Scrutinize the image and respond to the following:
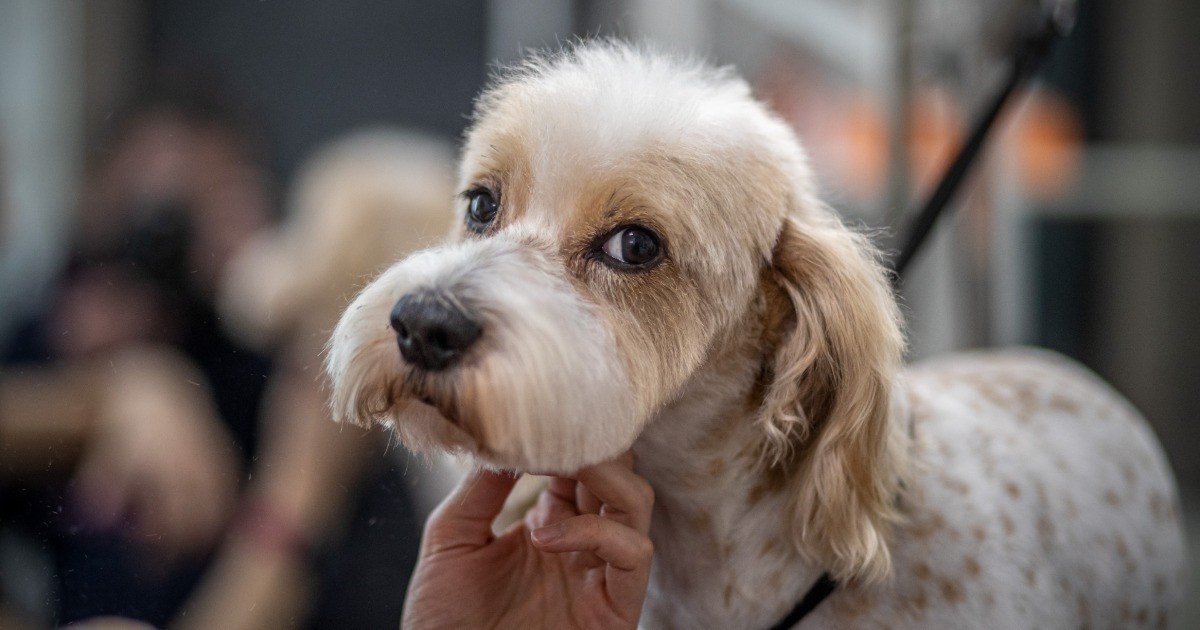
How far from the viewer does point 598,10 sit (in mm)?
2793

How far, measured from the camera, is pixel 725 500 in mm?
926

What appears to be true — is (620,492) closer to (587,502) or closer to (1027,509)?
(587,502)

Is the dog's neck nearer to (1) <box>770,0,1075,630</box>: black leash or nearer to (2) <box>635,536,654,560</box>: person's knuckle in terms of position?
(2) <box>635,536,654,560</box>: person's knuckle

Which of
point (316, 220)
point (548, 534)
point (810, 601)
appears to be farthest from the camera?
point (316, 220)

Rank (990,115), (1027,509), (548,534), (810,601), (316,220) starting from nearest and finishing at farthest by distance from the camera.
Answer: (548,534) → (810,601) → (1027,509) → (990,115) → (316,220)

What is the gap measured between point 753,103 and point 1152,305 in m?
3.04

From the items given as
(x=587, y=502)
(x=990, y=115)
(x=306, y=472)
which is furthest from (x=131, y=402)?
(x=990, y=115)

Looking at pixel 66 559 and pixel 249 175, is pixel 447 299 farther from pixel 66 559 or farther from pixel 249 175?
pixel 249 175

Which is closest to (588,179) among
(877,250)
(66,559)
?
(877,250)

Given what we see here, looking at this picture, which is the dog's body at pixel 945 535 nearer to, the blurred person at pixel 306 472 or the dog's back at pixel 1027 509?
the dog's back at pixel 1027 509

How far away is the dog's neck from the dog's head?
0.08ft

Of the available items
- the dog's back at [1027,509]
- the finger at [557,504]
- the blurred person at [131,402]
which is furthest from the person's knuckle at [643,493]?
the blurred person at [131,402]

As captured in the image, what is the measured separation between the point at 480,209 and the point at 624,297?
0.61ft

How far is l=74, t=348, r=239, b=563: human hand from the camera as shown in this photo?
780 mm
